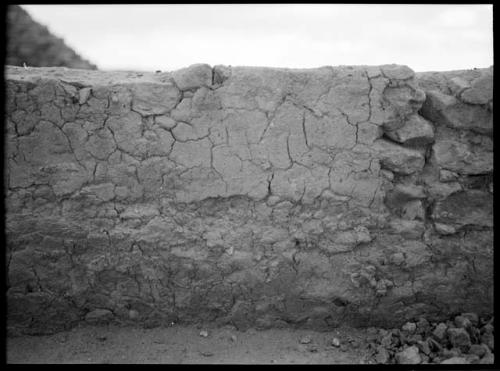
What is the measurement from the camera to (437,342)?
2266 millimetres

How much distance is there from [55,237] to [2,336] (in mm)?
597

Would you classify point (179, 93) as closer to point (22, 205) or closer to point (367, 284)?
point (22, 205)

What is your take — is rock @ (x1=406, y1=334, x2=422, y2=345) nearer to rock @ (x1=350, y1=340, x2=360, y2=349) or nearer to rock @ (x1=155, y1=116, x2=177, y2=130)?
rock @ (x1=350, y1=340, x2=360, y2=349)

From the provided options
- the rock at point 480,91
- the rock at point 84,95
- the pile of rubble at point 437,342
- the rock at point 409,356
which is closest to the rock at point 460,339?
the pile of rubble at point 437,342

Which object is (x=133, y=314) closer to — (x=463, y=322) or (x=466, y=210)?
(x=463, y=322)

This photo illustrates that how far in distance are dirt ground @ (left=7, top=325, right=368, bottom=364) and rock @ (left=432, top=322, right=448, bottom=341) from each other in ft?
1.36

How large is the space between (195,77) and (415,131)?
1344 mm

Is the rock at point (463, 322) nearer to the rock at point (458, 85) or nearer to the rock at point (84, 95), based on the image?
the rock at point (458, 85)

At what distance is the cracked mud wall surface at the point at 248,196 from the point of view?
2.30 metres

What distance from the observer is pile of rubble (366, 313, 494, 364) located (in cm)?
215

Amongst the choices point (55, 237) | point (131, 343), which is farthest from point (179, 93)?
point (131, 343)

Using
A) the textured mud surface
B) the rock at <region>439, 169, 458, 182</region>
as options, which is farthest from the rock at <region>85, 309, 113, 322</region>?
the textured mud surface

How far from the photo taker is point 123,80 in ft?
7.78

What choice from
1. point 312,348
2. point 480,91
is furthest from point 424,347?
point 480,91
